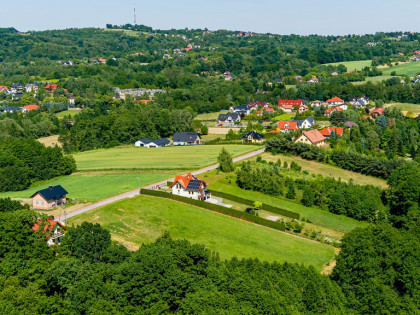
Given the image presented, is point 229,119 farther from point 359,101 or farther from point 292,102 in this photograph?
point 359,101

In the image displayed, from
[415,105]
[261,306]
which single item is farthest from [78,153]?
[415,105]

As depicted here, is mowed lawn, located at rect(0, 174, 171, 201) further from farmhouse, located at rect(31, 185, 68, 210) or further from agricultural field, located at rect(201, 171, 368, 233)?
agricultural field, located at rect(201, 171, 368, 233)

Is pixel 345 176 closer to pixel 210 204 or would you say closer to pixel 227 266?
pixel 210 204

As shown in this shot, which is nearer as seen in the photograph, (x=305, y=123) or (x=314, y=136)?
(x=314, y=136)

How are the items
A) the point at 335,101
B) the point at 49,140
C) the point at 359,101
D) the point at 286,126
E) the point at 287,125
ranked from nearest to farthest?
the point at 286,126, the point at 287,125, the point at 49,140, the point at 359,101, the point at 335,101

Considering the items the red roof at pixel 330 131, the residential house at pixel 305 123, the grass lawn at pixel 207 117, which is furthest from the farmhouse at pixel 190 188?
the grass lawn at pixel 207 117

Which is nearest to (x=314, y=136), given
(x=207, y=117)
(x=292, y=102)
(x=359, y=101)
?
(x=292, y=102)

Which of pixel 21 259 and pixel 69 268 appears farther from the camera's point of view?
pixel 21 259
